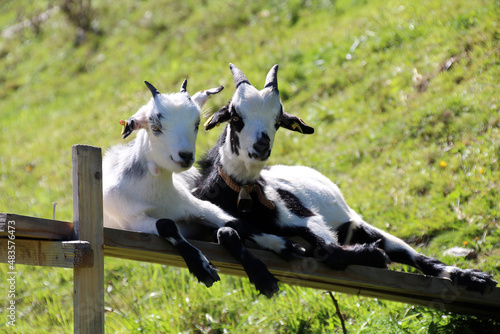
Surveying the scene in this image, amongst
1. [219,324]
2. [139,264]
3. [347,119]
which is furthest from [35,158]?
[219,324]

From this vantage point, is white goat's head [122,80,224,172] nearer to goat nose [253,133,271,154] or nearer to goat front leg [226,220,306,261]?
goat nose [253,133,271,154]

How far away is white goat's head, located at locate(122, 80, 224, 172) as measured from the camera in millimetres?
3504

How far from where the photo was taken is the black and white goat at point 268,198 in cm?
384

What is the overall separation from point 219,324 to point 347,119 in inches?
154

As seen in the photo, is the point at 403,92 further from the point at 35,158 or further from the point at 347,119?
the point at 35,158

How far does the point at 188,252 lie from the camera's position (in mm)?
3232

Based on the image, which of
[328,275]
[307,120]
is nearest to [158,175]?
[328,275]

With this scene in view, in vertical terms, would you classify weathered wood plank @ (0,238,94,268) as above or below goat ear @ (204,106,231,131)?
below

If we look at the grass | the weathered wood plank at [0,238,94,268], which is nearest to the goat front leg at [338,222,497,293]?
the grass

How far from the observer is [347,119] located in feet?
26.5

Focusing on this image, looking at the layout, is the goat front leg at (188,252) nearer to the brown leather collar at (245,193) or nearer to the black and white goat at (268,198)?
the black and white goat at (268,198)

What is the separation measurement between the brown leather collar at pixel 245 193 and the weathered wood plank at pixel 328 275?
0.46 m

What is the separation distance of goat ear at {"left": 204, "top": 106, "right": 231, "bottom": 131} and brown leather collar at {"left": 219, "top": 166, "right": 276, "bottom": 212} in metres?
0.38

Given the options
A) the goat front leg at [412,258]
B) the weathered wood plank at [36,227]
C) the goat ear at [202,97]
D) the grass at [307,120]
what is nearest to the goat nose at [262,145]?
the goat ear at [202,97]
